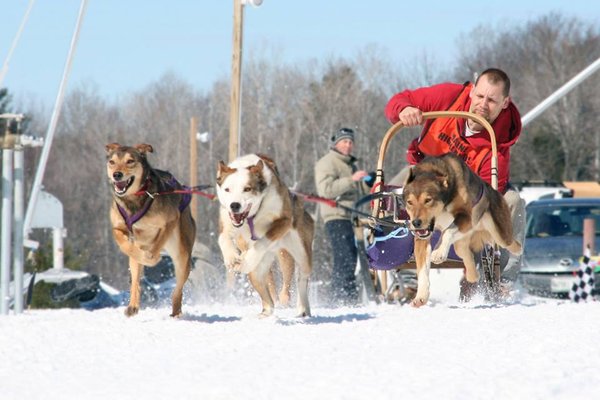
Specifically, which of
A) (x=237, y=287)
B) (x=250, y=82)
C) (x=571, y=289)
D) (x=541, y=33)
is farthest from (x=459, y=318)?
(x=541, y=33)

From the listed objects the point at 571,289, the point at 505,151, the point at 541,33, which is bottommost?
the point at 571,289

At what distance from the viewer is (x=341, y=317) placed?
7012mm

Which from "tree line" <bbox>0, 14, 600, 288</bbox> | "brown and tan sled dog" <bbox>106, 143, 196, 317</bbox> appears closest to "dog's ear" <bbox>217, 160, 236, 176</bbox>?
"brown and tan sled dog" <bbox>106, 143, 196, 317</bbox>

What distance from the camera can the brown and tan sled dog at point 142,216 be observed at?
6996 millimetres

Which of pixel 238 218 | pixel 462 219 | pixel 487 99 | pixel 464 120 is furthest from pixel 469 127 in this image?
pixel 238 218

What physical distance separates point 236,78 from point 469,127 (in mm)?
7449

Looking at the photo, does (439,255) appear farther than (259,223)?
Yes

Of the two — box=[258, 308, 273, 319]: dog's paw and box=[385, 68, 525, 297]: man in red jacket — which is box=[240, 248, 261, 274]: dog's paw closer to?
box=[258, 308, 273, 319]: dog's paw

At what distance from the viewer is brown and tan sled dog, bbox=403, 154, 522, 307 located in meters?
6.59

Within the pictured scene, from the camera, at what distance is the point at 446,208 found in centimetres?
674

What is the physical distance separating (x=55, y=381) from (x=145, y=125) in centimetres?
5480

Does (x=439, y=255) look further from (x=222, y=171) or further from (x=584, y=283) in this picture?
(x=584, y=283)

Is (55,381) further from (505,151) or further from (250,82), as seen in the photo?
(250,82)

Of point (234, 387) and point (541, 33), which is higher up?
point (541, 33)
